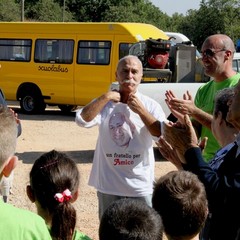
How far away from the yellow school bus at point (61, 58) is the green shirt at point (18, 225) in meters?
13.9

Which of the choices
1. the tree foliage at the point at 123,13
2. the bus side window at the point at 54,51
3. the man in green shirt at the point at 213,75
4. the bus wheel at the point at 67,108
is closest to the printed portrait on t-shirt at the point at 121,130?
the man in green shirt at the point at 213,75

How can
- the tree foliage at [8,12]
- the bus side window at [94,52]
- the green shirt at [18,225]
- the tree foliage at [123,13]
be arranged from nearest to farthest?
1. the green shirt at [18,225]
2. the bus side window at [94,52]
3. the tree foliage at [8,12]
4. the tree foliage at [123,13]

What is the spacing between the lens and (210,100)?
445 cm

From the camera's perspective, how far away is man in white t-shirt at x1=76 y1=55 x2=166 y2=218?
437 centimetres

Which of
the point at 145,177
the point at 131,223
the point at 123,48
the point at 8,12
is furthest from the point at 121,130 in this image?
the point at 8,12

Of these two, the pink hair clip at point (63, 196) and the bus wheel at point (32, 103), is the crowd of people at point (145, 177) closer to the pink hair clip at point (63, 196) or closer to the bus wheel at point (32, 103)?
the pink hair clip at point (63, 196)

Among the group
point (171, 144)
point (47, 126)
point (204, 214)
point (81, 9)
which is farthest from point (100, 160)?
point (81, 9)

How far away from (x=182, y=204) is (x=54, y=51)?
49.8ft

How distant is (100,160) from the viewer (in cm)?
448

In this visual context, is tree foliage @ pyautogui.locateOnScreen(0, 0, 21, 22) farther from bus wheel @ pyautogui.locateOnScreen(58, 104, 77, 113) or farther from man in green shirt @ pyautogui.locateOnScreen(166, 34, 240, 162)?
man in green shirt @ pyautogui.locateOnScreen(166, 34, 240, 162)

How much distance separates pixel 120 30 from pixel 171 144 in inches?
526

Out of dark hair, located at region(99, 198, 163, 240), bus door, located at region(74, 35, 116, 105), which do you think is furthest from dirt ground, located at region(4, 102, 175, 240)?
dark hair, located at region(99, 198, 163, 240)

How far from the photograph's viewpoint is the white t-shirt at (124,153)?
4.37m

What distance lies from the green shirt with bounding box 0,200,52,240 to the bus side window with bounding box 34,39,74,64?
15.1 m
